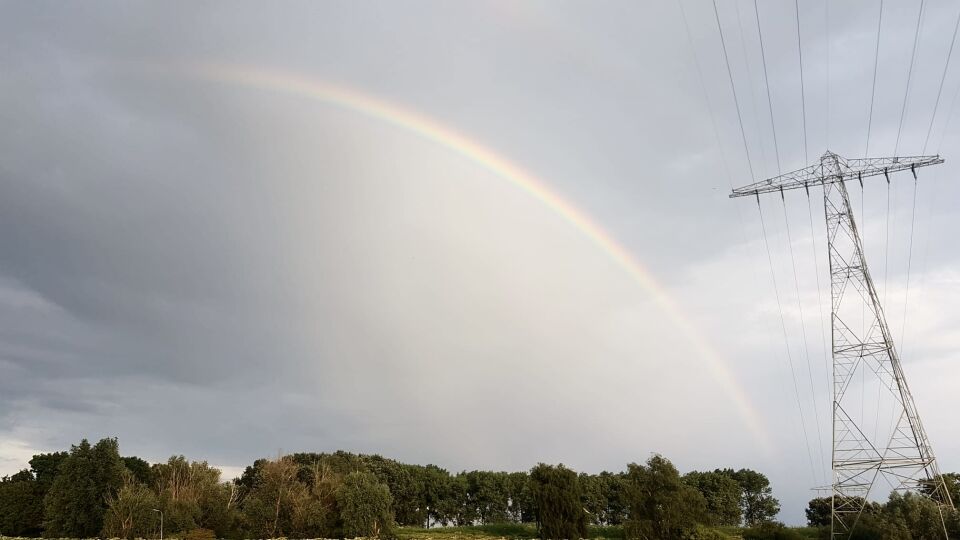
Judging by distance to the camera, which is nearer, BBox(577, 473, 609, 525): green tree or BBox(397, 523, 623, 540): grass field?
BBox(397, 523, 623, 540): grass field

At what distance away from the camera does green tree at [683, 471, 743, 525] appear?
120750 millimetres

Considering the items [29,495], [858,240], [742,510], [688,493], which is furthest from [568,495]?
[29,495]

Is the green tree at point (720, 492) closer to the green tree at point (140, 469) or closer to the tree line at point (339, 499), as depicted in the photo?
the tree line at point (339, 499)

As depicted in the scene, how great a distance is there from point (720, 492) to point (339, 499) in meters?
79.8

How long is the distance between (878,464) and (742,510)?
294ft

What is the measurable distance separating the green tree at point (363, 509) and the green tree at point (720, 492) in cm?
6411

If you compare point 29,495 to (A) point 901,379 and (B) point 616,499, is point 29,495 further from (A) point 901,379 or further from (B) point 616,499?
(A) point 901,379

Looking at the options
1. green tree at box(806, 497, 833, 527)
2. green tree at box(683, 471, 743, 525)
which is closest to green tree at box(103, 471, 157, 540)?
green tree at box(683, 471, 743, 525)

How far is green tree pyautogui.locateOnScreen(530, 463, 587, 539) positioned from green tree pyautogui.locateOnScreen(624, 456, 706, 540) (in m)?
16.7

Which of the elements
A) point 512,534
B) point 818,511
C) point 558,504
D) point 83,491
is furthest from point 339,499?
point 818,511

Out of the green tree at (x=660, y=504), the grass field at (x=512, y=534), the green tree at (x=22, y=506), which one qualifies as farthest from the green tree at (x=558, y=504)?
the green tree at (x=22, y=506)

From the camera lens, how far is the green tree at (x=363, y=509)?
79.7 m

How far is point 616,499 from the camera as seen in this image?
407ft

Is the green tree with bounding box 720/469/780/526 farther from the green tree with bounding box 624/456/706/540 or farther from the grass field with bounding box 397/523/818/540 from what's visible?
the green tree with bounding box 624/456/706/540
